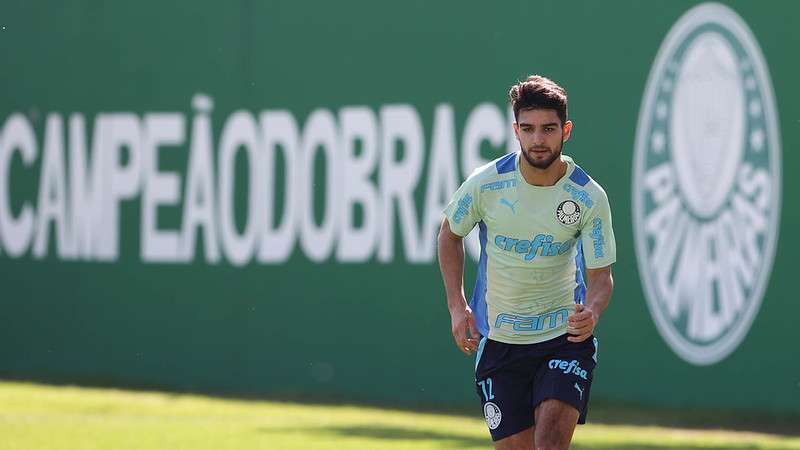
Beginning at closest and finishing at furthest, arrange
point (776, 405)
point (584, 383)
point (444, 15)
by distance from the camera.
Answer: point (584, 383)
point (776, 405)
point (444, 15)

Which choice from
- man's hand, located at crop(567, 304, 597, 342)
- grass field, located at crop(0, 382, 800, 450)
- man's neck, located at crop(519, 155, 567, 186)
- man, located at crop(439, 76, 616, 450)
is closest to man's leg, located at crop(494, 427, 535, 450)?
man, located at crop(439, 76, 616, 450)

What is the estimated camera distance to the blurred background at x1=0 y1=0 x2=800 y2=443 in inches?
550

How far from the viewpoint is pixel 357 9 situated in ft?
52.5

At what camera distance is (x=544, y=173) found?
7457mm

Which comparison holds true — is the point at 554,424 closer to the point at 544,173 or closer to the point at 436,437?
the point at 544,173

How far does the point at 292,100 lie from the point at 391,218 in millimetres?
1492

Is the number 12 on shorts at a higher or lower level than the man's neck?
lower

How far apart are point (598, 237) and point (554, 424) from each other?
0.80 metres

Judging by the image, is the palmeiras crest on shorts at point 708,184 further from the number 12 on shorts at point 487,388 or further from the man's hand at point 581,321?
the man's hand at point 581,321

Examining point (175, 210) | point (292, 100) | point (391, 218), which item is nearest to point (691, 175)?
point (391, 218)

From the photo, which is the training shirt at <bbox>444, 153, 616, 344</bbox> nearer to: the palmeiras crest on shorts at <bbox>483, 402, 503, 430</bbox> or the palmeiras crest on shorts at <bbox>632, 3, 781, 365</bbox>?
the palmeiras crest on shorts at <bbox>483, 402, 503, 430</bbox>

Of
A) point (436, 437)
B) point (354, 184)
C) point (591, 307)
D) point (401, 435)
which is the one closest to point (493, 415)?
point (591, 307)

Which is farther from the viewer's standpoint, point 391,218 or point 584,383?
point 391,218

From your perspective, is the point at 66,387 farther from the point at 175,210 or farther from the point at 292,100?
the point at 292,100
